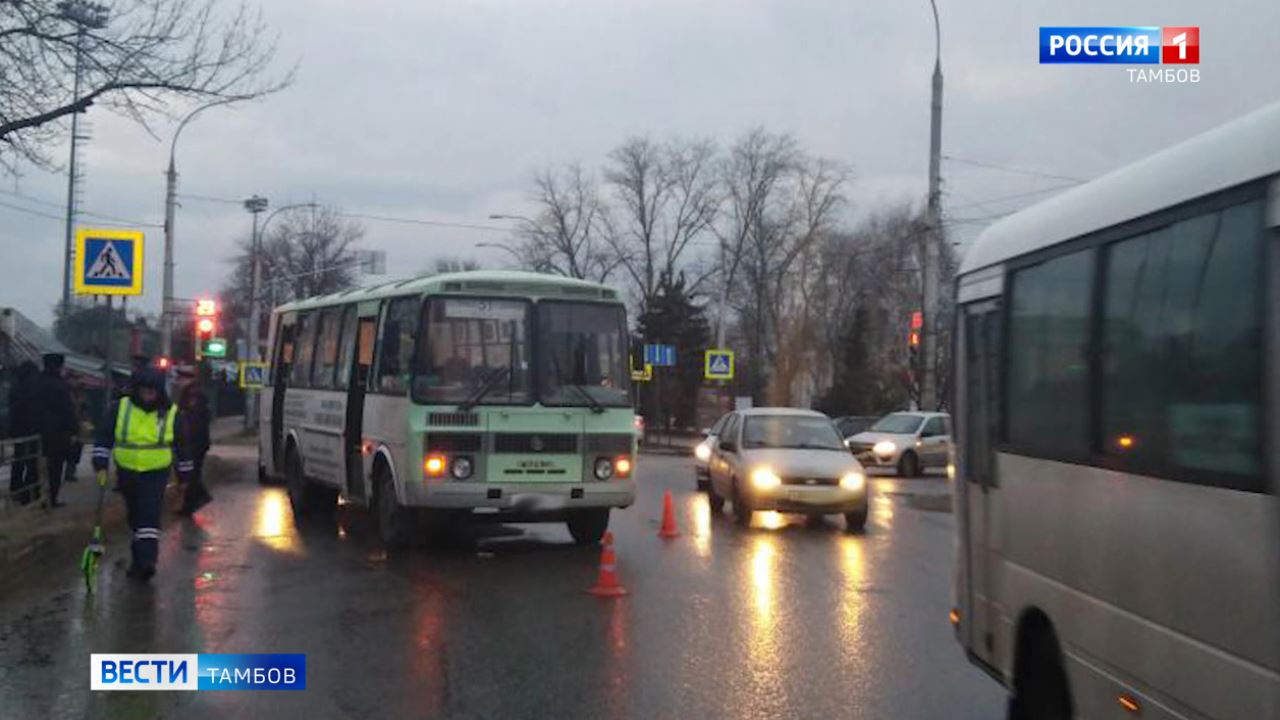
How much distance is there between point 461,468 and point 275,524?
459 cm

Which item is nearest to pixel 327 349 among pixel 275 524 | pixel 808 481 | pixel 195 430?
pixel 275 524

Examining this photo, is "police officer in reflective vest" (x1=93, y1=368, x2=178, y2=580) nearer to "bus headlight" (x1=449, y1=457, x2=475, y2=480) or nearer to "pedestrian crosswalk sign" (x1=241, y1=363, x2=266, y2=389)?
"bus headlight" (x1=449, y1=457, x2=475, y2=480)

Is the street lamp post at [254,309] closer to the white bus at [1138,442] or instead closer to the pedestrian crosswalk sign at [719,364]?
the pedestrian crosswalk sign at [719,364]

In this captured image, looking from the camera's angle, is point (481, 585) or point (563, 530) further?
point (563, 530)

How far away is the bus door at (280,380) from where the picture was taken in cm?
1822

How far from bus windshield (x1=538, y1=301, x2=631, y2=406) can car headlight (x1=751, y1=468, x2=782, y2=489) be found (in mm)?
3132

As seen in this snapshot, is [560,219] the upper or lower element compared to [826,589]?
upper

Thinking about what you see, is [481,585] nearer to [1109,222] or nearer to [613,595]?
[613,595]

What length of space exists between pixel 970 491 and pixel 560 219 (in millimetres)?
62890

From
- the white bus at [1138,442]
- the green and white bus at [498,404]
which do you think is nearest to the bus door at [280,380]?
the green and white bus at [498,404]

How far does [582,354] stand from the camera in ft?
43.4

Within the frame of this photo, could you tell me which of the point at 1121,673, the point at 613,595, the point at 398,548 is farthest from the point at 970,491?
the point at 398,548

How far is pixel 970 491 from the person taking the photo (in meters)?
6.50

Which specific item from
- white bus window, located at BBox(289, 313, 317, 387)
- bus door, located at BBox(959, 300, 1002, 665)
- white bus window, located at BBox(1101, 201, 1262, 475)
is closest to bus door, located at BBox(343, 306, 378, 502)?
white bus window, located at BBox(289, 313, 317, 387)
